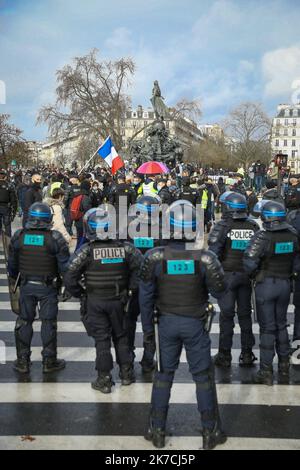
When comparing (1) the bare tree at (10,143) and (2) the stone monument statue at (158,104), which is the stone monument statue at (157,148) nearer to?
(2) the stone monument statue at (158,104)

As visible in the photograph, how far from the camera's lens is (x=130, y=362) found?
17.0ft

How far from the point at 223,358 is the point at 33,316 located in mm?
2155

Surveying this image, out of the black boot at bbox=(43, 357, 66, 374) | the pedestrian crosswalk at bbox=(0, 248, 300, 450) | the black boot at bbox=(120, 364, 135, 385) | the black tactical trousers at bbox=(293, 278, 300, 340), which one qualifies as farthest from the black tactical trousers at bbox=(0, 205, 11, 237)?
the black tactical trousers at bbox=(293, 278, 300, 340)

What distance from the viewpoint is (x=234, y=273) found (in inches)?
223

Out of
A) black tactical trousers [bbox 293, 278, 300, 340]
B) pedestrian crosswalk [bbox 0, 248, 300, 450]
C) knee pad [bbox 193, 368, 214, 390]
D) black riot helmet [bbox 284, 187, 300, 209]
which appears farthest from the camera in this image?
black riot helmet [bbox 284, 187, 300, 209]

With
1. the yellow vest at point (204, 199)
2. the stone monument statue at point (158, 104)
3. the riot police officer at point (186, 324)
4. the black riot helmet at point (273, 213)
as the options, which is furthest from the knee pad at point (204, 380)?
the stone monument statue at point (158, 104)

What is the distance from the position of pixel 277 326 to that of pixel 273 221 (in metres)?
1.10

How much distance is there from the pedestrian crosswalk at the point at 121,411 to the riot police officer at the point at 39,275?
0.29 metres

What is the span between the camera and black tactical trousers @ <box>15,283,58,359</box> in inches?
215

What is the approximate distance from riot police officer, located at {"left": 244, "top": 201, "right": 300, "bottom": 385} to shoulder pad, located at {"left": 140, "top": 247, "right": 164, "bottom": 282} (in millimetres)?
1429

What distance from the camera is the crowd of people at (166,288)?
13.2ft

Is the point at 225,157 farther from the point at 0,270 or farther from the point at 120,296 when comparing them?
the point at 120,296

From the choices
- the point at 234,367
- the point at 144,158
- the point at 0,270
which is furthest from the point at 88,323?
the point at 144,158

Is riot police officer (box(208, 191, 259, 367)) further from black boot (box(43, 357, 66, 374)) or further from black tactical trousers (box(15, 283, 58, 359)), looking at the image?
black tactical trousers (box(15, 283, 58, 359))
